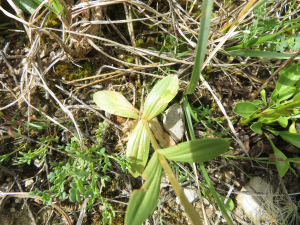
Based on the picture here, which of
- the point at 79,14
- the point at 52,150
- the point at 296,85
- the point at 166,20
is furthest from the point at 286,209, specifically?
the point at 79,14

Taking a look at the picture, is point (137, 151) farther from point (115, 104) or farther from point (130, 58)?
point (130, 58)

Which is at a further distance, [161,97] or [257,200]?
[257,200]

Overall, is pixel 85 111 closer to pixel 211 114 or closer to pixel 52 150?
pixel 52 150

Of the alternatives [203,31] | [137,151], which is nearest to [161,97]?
[137,151]

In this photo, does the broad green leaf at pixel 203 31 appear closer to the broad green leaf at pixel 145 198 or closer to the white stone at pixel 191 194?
the broad green leaf at pixel 145 198

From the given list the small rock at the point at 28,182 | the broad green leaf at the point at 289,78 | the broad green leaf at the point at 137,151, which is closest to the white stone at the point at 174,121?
the broad green leaf at the point at 137,151

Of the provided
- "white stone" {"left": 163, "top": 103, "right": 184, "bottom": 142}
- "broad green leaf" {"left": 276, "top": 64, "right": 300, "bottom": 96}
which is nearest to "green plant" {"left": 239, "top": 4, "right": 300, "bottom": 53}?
"broad green leaf" {"left": 276, "top": 64, "right": 300, "bottom": 96}
